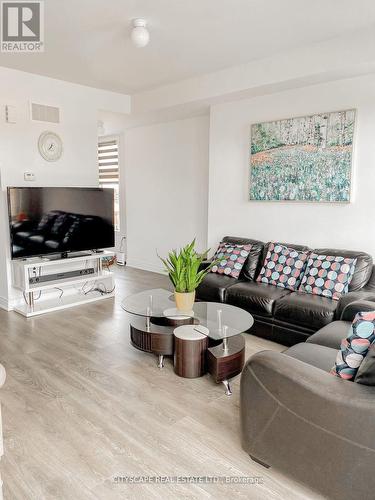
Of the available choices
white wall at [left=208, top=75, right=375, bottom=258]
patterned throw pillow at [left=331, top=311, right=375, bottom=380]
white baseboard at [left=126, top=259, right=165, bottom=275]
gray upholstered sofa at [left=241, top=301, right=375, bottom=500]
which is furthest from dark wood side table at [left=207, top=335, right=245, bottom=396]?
white baseboard at [left=126, top=259, right=165, bottom=275]

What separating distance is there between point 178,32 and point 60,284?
2.97 metres

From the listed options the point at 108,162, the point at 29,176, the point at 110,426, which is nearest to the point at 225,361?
the point at 110,426

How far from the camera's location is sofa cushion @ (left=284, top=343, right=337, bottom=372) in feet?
6.95

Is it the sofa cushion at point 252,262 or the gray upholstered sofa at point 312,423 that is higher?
the sofa cushion at point 252,262

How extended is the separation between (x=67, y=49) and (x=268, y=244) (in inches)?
113

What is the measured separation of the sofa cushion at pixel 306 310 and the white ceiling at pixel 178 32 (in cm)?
231

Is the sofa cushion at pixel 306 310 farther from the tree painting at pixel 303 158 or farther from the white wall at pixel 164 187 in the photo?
the white wall at pixel 164 187

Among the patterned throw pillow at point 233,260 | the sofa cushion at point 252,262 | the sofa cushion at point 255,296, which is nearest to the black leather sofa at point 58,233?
the patterned throw pillow at point 233,260

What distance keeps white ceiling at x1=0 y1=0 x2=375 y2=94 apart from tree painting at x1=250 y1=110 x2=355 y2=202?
2.61 feet

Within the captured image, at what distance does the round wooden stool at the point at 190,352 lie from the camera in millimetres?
2738

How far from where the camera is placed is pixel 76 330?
380 centimetres

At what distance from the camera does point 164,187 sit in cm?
624

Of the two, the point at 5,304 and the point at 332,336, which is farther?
the point at 5,304

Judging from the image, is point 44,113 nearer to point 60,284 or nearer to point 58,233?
point 58,233
